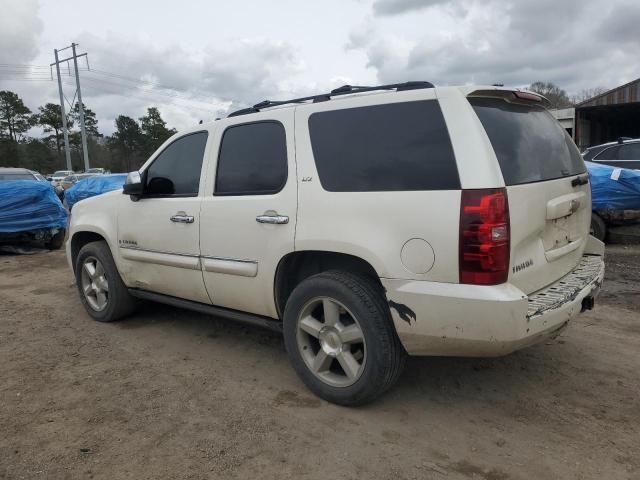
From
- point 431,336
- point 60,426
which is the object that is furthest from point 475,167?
point 60,426

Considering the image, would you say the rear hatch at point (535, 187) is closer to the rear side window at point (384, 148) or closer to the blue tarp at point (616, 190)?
the rear side window at point (384, 148)

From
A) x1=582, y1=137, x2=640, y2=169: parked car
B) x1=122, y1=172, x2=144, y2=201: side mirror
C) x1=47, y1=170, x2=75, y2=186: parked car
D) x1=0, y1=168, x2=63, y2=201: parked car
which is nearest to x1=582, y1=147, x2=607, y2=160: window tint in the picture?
x1=582, y1=137, x2=640, y2=169: parked car

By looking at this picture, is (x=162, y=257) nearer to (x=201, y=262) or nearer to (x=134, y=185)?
(x=201, y=262)

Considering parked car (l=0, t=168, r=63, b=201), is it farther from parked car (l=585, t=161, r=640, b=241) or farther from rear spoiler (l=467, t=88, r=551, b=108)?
parked car (l=585, t=161, r=640, b=241)

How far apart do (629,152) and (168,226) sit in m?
8.47

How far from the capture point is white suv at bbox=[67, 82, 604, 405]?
256 cm

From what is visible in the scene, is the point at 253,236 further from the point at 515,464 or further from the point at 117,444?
the point at 515,464

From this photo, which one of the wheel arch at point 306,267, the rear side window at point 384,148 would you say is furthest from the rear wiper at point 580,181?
the wheel arch at point 306,267

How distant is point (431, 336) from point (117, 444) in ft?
6.10

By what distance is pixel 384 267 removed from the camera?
9.06 ft

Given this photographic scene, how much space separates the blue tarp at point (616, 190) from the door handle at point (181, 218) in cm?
662

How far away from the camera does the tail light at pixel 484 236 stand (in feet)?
8.18

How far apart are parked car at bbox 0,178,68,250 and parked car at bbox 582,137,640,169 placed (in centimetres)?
1035

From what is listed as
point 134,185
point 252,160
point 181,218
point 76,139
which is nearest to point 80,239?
point 134,185
